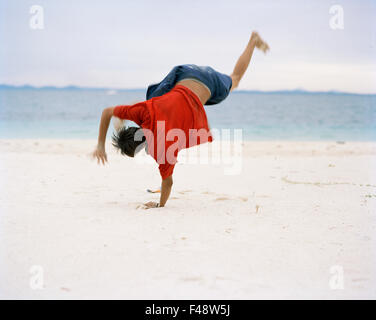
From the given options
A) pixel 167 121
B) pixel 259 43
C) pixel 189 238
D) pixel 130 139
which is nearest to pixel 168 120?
pixel 167 121

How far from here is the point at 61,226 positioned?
11.1 feet

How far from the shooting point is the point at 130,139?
385 cm

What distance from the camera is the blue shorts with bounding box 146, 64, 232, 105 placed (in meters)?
4.14

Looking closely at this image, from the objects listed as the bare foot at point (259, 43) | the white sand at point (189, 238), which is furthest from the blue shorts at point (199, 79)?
the white sand at point (189, 238)

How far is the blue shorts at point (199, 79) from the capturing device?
4141 mm

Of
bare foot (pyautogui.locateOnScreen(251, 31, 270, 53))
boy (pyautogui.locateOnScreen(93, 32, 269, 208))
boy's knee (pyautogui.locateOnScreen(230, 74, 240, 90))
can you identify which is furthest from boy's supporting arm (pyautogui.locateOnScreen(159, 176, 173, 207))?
bare foot (pyautogui.locateOnScreen(251, 31, 270, 53))

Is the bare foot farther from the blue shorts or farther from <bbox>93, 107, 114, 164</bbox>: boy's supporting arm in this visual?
<bbox>93, 107, 114, 164</bbox>: boy's supporting arm

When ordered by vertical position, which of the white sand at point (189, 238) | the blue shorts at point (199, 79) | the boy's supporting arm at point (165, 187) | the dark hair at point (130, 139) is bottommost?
the white sand at point (189, 238)

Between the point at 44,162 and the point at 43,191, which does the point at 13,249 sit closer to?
the point at 43,191

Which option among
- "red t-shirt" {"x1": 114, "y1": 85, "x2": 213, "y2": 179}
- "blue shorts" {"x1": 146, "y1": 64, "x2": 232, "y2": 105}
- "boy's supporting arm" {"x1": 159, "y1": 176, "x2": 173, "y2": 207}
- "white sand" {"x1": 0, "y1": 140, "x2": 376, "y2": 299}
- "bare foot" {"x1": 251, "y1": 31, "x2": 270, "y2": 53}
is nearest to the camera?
"white sand" {"x1": 0, "y1": 140, "x2": 376, "y2": 299}

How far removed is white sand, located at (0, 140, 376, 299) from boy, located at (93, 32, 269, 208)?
58 centimetres

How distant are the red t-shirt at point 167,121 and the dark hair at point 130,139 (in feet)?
0.27

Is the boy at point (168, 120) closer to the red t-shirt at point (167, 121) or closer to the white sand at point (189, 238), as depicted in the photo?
the red t-shirt at point (167, 121)

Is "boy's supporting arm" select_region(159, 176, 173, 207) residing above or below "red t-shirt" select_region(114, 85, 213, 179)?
below
